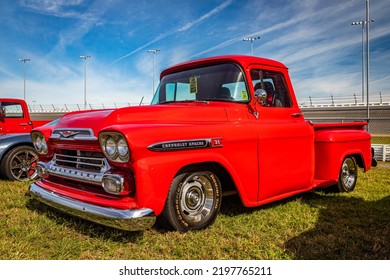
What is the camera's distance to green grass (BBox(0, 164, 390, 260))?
285 cm

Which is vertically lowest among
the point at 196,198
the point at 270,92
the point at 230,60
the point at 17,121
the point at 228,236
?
the point at 228,236

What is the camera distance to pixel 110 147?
2.89 m

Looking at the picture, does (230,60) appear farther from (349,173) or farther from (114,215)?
(349,173)

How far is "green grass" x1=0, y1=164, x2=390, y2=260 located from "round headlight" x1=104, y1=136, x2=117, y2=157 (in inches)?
32.1

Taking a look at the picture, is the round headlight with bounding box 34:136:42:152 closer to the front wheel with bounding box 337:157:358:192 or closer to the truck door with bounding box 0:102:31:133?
the front wheel with bounding box 337:157:358:192

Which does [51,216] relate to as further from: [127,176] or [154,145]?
[154,145]

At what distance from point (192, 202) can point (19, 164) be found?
4.15 metres

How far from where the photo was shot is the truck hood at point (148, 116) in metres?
3.20

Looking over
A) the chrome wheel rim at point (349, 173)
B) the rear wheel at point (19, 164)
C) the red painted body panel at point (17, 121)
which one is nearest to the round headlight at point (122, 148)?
the chrome wheel rim at point (349, 173)

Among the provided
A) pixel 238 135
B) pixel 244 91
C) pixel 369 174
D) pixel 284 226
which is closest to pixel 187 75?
pixel 244 91

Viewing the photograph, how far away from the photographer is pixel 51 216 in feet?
12.5

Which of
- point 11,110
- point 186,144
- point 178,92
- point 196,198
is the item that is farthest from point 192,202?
point 11,110

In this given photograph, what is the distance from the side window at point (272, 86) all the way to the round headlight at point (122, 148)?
1830mm
